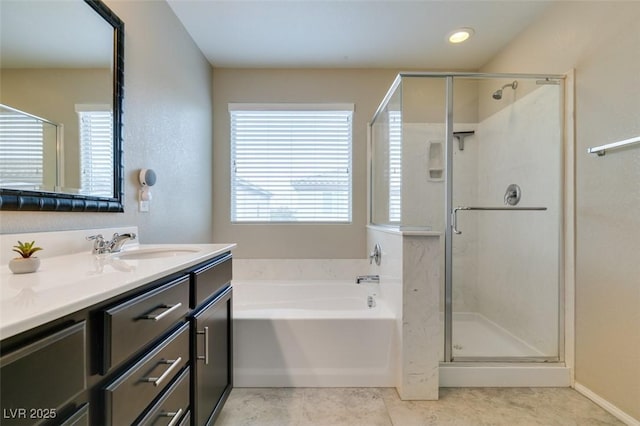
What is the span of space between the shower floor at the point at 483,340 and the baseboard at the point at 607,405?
0.26 metres

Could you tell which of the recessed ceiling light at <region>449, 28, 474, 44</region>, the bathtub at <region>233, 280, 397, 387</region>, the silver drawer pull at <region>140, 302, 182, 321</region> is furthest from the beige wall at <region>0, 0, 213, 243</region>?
the recessed ceiling light at <region>449, 28, 474, 44</region>

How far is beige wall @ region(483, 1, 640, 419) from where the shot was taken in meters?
1.43

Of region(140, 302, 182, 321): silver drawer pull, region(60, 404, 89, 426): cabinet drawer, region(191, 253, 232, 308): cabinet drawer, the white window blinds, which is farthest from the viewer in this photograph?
region(191, 253, 232, 308): cabinet drawer

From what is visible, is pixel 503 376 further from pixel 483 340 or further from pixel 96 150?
pixel 96 150

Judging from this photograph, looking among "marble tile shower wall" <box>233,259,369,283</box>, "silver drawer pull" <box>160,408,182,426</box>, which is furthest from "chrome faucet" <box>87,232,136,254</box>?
"marble tile shower wall" <box>233,259,369,283</box>

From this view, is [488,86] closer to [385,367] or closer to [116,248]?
[385,367]

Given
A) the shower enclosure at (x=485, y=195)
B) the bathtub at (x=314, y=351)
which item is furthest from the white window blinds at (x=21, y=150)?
the shower enclosure at (x=485, y=195)

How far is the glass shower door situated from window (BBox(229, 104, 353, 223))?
104cm

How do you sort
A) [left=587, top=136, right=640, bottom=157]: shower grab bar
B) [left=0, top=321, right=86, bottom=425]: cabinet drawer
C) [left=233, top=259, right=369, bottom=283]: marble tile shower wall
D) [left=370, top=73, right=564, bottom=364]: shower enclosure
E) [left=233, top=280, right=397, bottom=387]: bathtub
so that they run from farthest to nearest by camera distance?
[left=233, top=259, right=369, bottom=283]: marble tile shower wall → [left=370, top=73, right=564, bottom=364]: shower enclosure → [left=233, top=280, right=397, bottom=387]: bathtub → [left=587, top=136, right=640, bottom=157]: shower grab bar → [left=0, top=321, right=86, bottom=425]: cabinet drawer

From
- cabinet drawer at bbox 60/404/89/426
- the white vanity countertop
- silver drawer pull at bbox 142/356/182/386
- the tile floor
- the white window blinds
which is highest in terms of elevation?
the white window blinds

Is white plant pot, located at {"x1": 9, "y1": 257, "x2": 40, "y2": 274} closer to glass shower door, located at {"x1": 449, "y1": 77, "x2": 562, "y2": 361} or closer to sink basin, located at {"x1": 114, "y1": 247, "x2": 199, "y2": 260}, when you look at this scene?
sink basin, located at {"x1": 114, "y1": 247, "x2": 199, "y2": 260}

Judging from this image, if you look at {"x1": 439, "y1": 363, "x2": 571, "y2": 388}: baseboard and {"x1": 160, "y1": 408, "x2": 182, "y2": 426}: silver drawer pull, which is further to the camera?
{"x1": 439, "y1": 363, "x2": 571, "y2": 388}: baseboard

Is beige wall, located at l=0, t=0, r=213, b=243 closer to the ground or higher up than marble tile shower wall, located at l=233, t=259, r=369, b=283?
higher up

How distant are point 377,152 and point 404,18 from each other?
3.29ft
